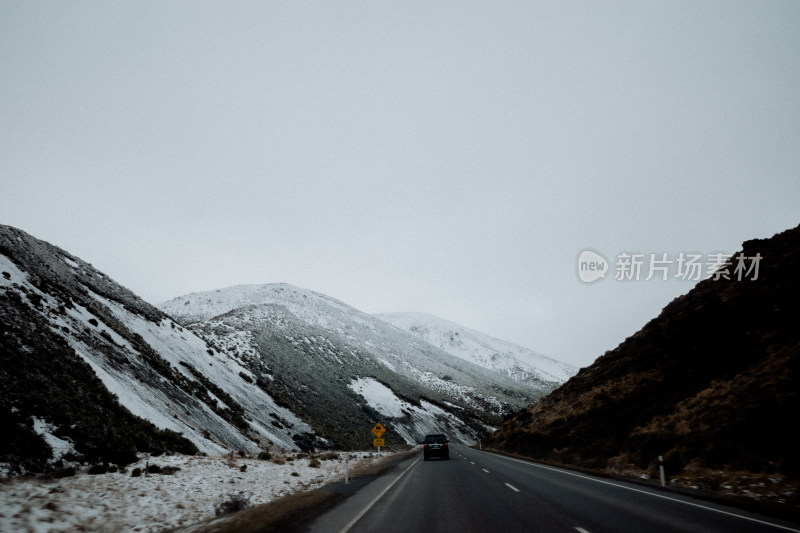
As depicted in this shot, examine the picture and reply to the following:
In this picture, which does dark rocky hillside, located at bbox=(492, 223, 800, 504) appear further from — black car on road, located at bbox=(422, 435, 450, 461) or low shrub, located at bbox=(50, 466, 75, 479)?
low shrub, located at bbox=(50, 466, 75, 479)

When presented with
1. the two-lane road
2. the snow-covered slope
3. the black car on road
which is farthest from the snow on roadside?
the black car on road

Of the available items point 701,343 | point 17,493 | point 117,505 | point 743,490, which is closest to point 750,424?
point 743,490

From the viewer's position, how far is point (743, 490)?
39.6ft

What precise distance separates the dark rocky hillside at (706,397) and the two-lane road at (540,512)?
3.64m

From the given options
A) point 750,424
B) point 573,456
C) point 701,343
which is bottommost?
point 573,456

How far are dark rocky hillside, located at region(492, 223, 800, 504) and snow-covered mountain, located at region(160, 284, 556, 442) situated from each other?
25.7 metres

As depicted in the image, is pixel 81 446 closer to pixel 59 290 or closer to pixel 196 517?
pixel 196 517

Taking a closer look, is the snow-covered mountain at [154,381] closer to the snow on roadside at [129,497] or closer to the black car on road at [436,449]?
the snow on roadside at [129,497]

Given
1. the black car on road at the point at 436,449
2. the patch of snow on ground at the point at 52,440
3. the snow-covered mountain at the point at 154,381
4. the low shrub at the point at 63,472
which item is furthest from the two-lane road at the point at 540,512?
the black car on road at the point at 436,449

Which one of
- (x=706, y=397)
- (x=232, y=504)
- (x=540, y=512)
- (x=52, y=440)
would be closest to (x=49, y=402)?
(x=52, y=440)

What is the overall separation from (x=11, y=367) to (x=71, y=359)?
4357mm

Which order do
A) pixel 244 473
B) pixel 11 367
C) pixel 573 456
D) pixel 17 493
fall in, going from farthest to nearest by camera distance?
pixel 573 456
pixel 244 473
pixel 11 367
pixel 17 493

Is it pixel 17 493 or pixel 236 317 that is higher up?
pixel 236 317

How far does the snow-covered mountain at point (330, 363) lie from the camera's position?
5366 centimetres
